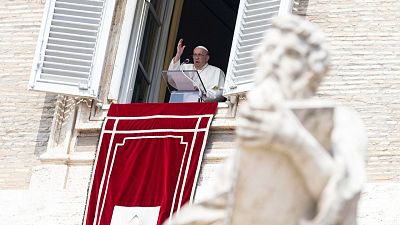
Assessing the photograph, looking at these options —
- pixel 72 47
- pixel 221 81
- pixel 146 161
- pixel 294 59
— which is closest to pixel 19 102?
pixel 72 47

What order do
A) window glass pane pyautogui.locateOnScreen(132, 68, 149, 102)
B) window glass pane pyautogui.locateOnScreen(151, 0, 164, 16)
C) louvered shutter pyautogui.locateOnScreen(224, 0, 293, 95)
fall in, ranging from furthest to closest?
window glass pane pyautogui.locateOnScreen(151, 0, 164, 16), window glass pane pyautogui.locateOnScreen(132, 68, 149, 102), louvered shutter pyautogui.locateOnScreen(224, 0, 293, 95)

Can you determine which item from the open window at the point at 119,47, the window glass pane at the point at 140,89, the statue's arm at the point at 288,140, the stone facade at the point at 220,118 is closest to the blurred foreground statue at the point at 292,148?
the statue's arm at the point at 288,140

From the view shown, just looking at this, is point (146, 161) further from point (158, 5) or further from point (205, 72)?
point (158, 5)

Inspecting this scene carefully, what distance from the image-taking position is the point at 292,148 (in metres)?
7.47

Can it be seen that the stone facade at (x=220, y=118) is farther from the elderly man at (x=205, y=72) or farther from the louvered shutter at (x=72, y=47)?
the elderly man at (x=205, y=72)

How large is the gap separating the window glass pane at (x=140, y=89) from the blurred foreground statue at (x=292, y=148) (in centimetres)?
1015

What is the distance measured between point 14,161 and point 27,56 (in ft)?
2.85

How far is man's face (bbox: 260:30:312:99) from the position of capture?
7.69 metres

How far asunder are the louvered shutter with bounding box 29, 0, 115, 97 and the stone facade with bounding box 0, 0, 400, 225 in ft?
1.32

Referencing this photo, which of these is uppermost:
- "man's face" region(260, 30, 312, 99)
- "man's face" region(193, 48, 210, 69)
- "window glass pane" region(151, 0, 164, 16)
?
"window glass pane" region(151, 0, 164, 16)

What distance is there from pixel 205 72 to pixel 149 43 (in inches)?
25.1

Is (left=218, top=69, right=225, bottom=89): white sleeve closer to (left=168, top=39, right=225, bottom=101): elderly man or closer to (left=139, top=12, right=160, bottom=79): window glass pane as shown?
(left=168, top=39, right=225, bottom=101): elderly man

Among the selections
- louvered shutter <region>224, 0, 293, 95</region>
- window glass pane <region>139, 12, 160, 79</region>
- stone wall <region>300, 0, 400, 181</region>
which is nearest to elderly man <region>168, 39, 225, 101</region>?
window glass pane <region>139, 12, 160, 79</region>

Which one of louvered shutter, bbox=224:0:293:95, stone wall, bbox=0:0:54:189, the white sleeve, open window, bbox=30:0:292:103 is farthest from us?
the white sleeve
